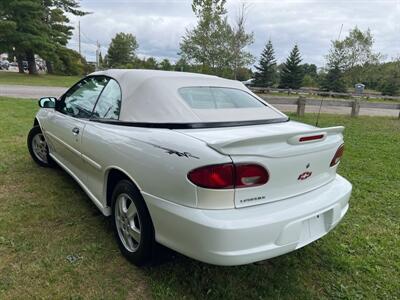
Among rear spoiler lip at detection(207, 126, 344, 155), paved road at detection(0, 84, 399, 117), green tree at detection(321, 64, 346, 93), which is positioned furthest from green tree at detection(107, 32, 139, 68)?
rear spoiler lip at detection(207, 126, 344, 155)

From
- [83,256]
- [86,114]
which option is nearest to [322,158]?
[83,256]

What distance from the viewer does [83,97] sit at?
3660 millimetres

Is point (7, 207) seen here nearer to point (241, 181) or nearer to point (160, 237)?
point (160, 237)

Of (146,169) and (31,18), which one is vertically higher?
(31,18)

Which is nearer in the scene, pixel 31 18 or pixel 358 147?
pixel 358 147

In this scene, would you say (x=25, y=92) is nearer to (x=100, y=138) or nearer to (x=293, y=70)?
(x=100, y=138)

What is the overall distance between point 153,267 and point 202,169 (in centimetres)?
109

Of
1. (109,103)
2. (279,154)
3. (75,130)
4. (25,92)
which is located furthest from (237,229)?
(25,92)

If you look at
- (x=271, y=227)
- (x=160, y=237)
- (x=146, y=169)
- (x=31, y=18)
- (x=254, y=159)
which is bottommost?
(x=160, y=237)

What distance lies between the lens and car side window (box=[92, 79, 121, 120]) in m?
2.90

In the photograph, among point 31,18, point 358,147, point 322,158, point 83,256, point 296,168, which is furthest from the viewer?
point 31,18

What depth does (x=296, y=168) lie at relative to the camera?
7.30 ft

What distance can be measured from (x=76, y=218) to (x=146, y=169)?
149cm

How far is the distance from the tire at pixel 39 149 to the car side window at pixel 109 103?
6.28 ft
